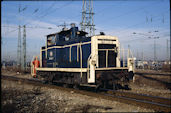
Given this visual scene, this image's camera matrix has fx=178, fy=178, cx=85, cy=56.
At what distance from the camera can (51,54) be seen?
40.8 feet

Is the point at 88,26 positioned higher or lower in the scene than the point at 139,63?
higher

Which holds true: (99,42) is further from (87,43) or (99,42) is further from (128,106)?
(128,106)

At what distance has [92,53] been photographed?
9477 millimetres

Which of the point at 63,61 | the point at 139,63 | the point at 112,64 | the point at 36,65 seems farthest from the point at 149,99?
the point at 139,63

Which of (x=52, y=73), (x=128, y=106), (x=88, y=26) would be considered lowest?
(x=128, y=106)

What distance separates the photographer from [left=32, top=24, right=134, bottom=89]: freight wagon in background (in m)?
9.11

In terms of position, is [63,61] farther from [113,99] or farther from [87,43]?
[113,99]

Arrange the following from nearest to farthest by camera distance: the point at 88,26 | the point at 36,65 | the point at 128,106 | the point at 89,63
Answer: the point at 128,106 < the point at 89,63 < the point at 36,65 < the point at 88,26

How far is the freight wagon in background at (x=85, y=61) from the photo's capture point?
9109 millimetres

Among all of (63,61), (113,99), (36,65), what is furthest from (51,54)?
(113,99)

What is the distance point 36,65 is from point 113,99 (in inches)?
328

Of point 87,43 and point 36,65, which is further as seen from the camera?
point 36,65

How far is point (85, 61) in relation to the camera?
9961mm

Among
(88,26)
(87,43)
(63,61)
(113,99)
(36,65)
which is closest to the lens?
(113,99)
